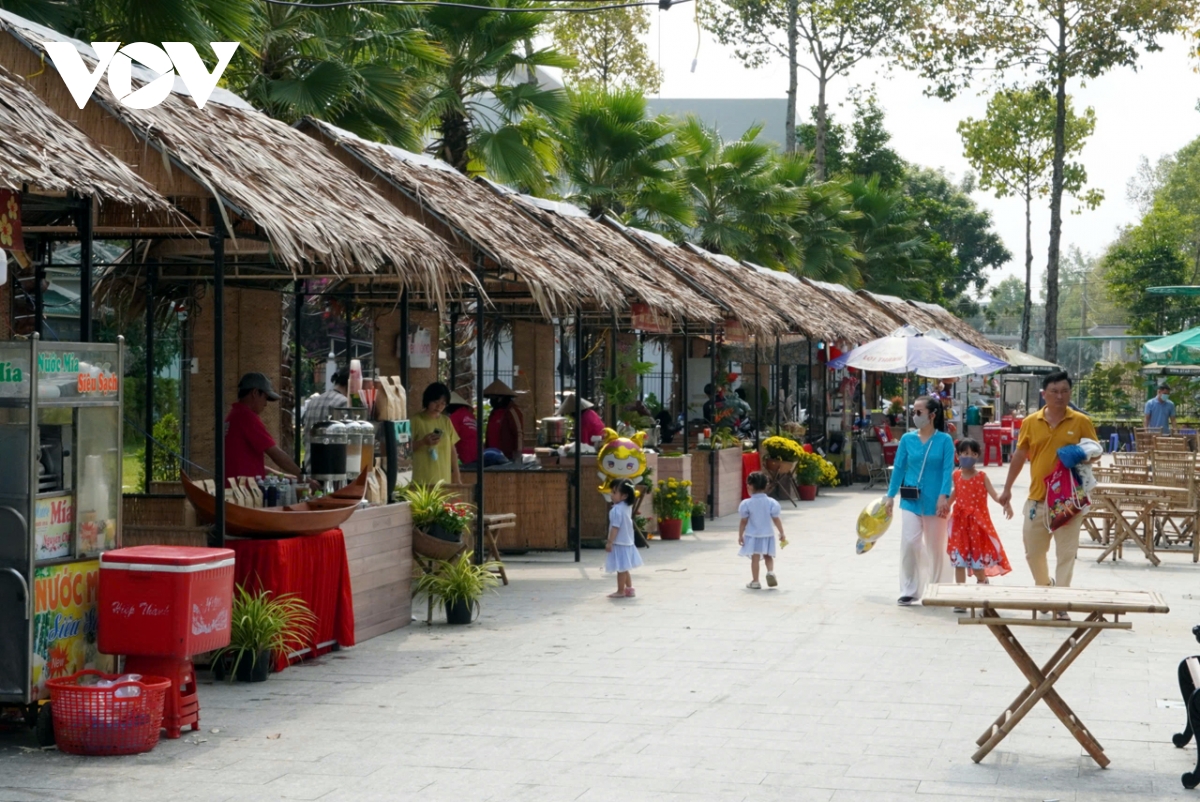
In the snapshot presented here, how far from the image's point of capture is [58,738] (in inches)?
275

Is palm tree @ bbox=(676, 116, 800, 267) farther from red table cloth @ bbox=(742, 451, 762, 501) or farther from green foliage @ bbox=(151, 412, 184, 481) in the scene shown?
green foliage @ bbox=(151, 412, 184, 481)

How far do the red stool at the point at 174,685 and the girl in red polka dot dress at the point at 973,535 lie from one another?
22.3 feet

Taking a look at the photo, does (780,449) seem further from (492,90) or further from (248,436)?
(248,436)

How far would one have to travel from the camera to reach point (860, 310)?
31328mm

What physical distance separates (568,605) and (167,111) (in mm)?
5083

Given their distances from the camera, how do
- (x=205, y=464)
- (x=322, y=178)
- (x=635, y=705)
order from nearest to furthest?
(x=635, y=705), (x=322, y=178), (x=205, y=464)

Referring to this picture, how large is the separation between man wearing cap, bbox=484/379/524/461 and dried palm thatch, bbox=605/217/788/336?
143 inches

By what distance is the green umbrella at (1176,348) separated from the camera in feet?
74.4

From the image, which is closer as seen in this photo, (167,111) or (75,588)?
(75,588)

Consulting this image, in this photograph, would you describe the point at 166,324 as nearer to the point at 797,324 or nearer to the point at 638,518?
the point at 638,518

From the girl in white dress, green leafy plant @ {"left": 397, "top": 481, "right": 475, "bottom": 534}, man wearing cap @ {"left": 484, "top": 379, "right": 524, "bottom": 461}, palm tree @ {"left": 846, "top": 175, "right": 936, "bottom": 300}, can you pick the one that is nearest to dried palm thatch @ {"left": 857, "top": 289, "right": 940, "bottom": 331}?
palm tree @ {"left": 846, "top": 175, "right": 936, "bottom": 300}

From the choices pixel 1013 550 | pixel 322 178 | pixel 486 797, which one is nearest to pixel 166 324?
pixel 322 178

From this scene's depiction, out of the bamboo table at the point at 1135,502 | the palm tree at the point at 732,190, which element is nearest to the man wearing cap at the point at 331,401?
the bamboo table at the point at 1135,502

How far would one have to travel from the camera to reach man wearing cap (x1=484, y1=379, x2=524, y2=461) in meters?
16.7
